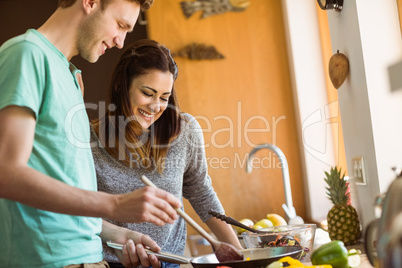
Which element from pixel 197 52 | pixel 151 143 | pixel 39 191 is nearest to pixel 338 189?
pixel 151 143

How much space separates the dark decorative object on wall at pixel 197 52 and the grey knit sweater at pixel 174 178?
1.13 m

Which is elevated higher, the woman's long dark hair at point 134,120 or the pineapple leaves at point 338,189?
the woman's long dark hair at point 134,120

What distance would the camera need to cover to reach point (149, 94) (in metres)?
1.72

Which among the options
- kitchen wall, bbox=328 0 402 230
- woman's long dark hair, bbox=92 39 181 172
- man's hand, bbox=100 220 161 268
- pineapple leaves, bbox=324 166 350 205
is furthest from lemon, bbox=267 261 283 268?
pineapple leaves, bbox=324 166 350 205

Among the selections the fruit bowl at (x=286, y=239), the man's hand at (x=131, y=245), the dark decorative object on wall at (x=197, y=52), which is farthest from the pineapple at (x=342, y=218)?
the dark decorative object on wall at (x=197, y=52)

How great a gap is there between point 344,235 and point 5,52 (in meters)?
1.22

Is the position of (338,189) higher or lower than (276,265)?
higher

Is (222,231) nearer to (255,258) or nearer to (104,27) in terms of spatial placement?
(255,258)

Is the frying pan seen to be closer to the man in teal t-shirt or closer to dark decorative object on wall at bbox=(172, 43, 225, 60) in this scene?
the man in teal t-shirt

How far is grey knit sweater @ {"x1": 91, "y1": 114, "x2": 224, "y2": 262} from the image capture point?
166 centimetres

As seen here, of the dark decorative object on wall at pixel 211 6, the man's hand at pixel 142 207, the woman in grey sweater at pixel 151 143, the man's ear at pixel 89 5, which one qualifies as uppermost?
the dark decorative object on wall at pixel 211 6

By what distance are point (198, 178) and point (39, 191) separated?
2.99ft

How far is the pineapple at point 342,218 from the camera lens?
1.74m

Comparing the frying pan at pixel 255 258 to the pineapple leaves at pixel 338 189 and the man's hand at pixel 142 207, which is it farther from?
the pineapple leaves at pixel 338 189
